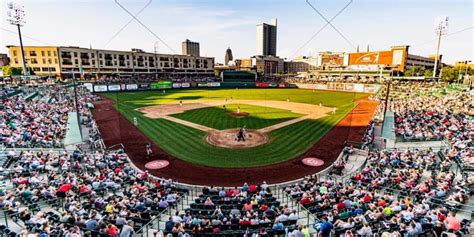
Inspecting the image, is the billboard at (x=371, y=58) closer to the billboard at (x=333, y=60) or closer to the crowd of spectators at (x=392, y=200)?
the billboard at (x=333, y=60)

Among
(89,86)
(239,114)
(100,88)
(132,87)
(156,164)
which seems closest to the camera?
(156,164)

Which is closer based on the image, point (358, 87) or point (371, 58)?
point (358, 87)

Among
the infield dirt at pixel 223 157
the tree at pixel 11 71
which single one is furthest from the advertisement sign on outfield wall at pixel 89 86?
the infield dirt at pixel 223 157

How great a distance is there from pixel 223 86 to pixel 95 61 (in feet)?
146

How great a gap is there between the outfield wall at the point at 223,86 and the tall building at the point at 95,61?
351 inches

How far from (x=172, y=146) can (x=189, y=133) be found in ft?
14.6

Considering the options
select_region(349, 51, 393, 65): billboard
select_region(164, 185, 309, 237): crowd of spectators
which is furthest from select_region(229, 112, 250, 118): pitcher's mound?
select_region(349, 51, 393, 65): billboard

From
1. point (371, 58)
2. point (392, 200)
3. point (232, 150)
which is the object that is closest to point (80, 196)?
point (232, 150)

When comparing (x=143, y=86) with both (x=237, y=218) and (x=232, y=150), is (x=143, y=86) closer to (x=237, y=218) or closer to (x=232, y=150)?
(x=232, y=150)

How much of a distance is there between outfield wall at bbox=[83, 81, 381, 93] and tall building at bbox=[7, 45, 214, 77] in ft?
29.2

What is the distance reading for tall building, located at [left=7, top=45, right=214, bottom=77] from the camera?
78062mm

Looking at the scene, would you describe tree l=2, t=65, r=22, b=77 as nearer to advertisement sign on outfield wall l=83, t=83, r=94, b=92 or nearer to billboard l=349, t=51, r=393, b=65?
advertisement sign on outfield wall l=83, t=83, r=94, b=92

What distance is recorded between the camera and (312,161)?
20594 millimetres

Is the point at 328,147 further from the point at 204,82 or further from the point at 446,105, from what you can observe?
the point at 204,82
